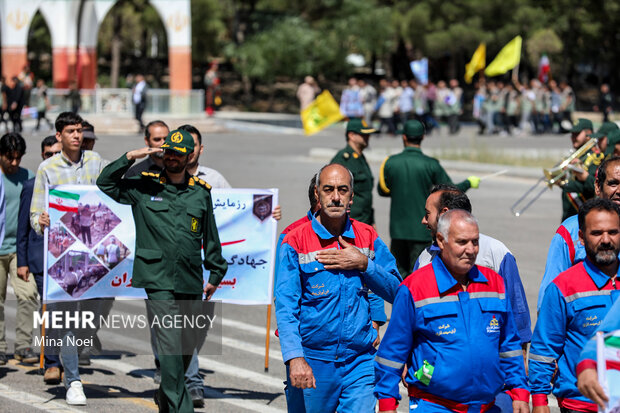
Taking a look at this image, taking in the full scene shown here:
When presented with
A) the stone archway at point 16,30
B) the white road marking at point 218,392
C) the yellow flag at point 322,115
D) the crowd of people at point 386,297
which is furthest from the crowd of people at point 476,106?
the crowd of people at point 386,297

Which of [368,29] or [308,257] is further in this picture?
[368,29]

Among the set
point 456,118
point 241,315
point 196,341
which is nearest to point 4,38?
point 456,118

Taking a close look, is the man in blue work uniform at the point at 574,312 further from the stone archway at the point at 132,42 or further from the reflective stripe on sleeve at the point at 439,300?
the stone archway at the point at 132,42

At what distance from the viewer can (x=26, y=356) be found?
9.30 meters

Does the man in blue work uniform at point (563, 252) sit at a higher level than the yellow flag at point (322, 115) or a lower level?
lower

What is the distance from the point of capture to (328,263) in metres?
5.70

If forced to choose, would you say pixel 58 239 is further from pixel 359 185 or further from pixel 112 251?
pixel 359 185

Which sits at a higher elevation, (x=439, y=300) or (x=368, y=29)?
(x=368, y=29)

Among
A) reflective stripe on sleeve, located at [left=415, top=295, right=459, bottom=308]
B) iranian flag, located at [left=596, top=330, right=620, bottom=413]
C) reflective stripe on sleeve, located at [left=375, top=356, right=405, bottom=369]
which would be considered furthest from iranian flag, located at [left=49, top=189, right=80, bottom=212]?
iranian flag, located at [left=596, top=330, right=620, bottom=413]

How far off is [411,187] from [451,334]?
16.8 ft

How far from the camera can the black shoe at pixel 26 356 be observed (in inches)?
365

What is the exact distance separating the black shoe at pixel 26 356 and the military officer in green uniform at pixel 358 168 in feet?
10.5

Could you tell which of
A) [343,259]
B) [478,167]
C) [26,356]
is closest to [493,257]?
[343,259]

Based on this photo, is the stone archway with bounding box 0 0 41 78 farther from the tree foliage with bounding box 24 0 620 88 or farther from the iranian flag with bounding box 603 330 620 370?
the iranian flag with bounding box 603 330 620 370
